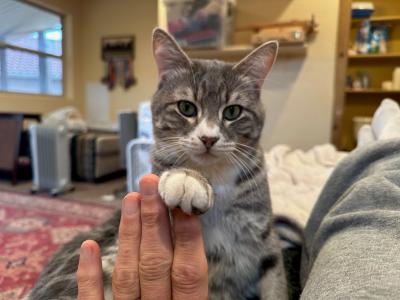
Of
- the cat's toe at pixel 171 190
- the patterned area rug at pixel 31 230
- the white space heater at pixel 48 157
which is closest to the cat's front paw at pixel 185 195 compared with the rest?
the cat's toe at pixel 171 190

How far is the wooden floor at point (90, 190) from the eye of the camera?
2445 millimetres

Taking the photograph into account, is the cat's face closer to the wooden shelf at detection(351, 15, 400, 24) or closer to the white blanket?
the white blanket

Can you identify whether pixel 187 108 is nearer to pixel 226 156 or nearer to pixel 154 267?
pixel 226 156

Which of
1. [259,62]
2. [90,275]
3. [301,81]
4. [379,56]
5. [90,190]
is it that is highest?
[379,56]

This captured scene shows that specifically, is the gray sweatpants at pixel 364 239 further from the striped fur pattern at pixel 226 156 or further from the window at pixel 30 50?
the window at pixel 30 50

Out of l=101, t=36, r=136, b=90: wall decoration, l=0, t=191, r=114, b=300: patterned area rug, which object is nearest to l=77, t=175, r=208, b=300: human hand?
l=0, t=191, r=114, b=300: patterned area rug

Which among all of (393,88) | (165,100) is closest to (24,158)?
(165,100)

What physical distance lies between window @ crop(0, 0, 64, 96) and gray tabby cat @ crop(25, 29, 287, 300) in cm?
291

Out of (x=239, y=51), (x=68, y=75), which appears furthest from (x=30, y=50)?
(x=239, y=51)

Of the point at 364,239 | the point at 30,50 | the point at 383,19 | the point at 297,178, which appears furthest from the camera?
the point at 30,50

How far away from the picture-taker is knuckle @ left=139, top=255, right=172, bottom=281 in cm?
41

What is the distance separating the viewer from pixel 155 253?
0.42 metres

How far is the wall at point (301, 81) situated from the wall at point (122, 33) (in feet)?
6.03

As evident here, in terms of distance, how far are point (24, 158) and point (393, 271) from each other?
3187mm
